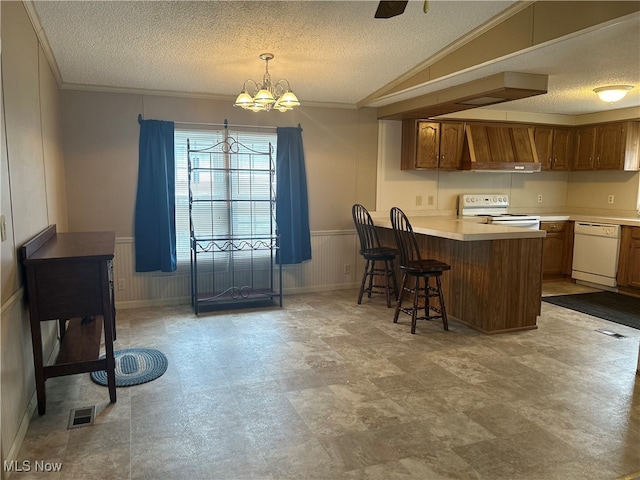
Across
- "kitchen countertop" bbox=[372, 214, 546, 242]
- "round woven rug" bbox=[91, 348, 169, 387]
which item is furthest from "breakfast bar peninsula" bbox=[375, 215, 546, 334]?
"round woven rug" bbox=[91, 348, 169, 387]

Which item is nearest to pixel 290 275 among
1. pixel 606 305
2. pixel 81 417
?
pixel 81 417

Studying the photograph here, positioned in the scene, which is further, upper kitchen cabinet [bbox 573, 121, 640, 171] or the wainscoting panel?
upper kitchen cabinet [bbox 573, 121, 640, 171]

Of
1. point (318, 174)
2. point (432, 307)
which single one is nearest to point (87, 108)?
point (318, 174)

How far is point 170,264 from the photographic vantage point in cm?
470

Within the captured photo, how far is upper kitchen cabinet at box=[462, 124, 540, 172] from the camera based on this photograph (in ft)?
18.4

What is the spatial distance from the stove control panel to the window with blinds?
2.56 meters

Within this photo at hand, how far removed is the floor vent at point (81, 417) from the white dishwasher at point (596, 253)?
18.2 feet

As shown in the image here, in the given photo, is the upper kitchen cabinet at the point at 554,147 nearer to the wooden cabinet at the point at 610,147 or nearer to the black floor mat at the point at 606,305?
the wooden cabinet at the point at 610,147

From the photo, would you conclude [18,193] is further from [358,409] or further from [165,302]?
[165,302]

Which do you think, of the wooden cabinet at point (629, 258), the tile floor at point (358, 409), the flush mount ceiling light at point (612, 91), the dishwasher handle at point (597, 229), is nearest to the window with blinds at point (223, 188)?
the tile floor at point (358, 409)

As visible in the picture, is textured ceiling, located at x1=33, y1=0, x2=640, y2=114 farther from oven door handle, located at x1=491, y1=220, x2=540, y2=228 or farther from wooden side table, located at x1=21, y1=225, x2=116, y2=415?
oven door handle, located at x1=491, y1=220, x2=540, y2=228

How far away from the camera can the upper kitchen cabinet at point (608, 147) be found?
5.62m

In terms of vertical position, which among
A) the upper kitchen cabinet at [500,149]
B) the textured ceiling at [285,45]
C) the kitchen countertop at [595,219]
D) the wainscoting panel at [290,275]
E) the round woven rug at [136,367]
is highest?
the textured ceiling at [285,45]

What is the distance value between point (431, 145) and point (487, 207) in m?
1.28
